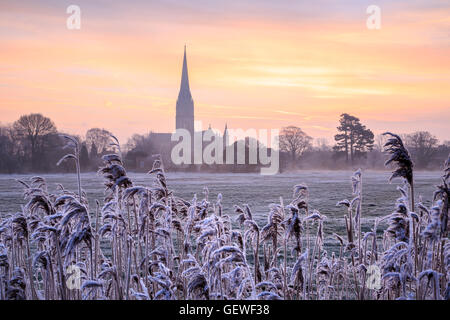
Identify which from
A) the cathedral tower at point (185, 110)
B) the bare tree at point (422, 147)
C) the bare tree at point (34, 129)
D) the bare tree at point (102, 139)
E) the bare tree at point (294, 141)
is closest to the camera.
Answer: the bare tree at point (102, 139)

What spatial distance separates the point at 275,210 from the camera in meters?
4.24

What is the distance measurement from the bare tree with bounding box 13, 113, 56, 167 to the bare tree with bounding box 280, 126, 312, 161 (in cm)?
2557

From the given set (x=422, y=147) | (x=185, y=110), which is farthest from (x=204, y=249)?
(x=185, y=110)

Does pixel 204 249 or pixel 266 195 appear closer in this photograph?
pixel 204 249

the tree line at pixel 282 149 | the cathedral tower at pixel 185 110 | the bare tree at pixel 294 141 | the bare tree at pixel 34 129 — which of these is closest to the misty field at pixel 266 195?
the tree line at pixel 282 149

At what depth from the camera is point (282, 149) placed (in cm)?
4888

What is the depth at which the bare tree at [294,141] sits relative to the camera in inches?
1810

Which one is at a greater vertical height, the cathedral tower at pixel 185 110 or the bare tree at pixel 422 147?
the cathedral tower at pixel 185 110

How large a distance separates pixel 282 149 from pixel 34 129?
27310mm

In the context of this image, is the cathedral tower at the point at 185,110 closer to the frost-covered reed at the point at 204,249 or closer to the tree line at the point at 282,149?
the tree line at the point at 282,149

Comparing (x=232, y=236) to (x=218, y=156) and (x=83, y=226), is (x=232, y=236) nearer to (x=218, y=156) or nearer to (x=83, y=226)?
(x=83, y=226)

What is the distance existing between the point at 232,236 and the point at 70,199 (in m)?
1.49

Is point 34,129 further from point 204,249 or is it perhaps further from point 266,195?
point 204,249
